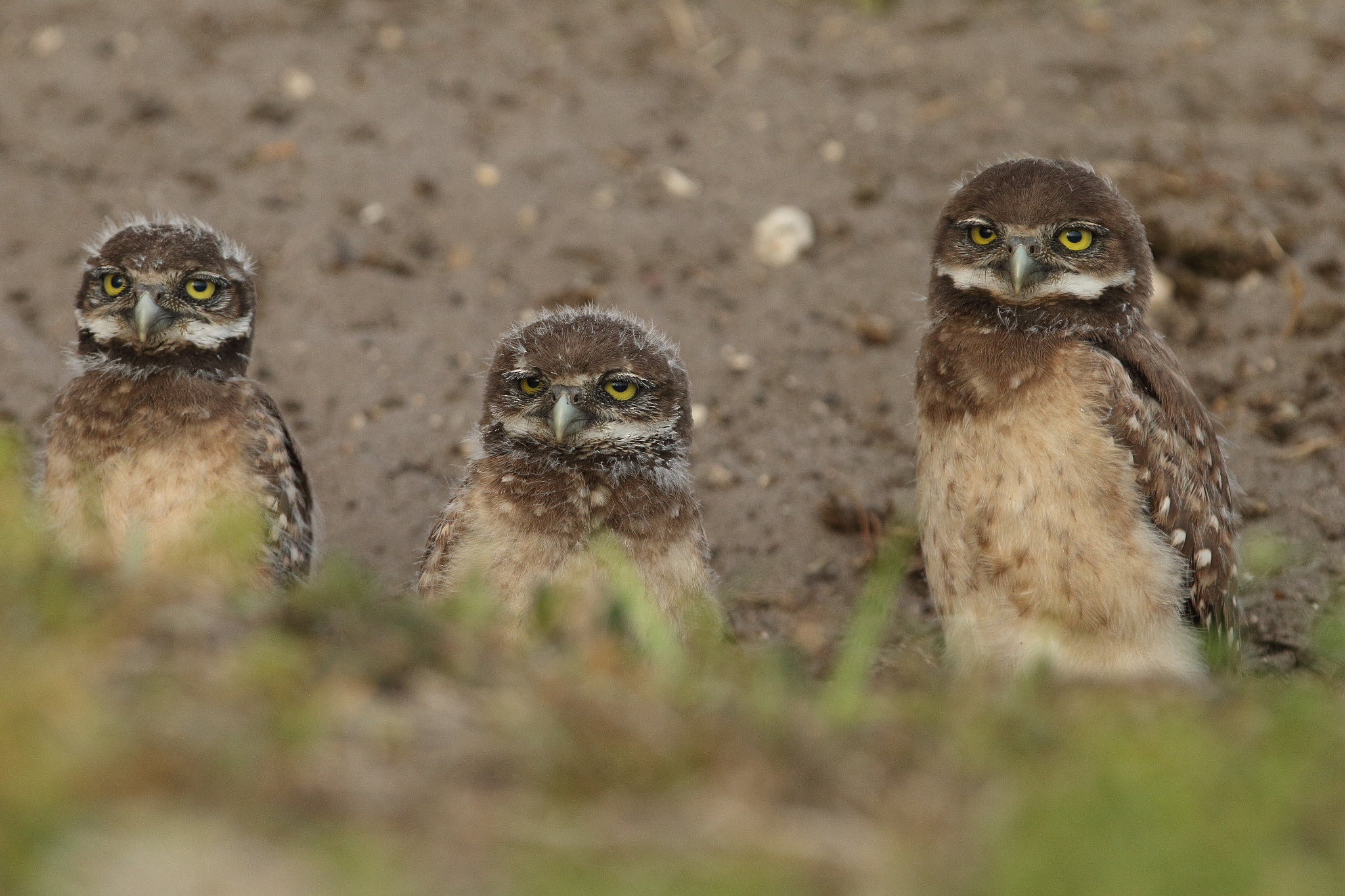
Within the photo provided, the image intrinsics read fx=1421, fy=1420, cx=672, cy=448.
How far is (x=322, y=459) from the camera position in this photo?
703cm

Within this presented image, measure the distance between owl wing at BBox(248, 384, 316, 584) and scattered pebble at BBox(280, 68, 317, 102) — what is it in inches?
139

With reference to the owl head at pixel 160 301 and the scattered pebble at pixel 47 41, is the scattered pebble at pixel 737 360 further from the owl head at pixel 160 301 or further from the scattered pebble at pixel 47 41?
the scattered pebble at pixel 47 41

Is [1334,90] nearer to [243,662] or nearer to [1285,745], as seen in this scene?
[1285,745]

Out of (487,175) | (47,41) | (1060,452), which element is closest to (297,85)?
(487,175)

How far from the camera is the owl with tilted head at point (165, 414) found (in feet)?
17.9

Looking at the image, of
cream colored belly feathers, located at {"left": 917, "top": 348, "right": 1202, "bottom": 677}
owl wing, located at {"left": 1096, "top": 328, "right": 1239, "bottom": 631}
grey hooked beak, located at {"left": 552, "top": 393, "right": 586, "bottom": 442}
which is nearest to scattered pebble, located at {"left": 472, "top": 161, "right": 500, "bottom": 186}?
grey hooked beak, located at {"left": 552, "top": 393, "right": 586, "bottom": 442}

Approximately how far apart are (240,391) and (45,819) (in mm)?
3690

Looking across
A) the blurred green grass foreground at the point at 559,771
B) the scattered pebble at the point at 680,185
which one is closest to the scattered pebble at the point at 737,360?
the scattered pebble at the point at 680,185

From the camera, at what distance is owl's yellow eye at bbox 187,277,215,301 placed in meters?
5.73

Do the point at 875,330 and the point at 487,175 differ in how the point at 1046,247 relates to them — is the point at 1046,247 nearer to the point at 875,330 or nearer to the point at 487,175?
the point at 875,330

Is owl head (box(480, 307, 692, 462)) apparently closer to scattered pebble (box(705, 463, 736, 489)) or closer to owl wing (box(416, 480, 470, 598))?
owl wing (box(416, 480, 470, 598))

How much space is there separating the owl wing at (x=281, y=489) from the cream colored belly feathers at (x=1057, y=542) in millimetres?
2626

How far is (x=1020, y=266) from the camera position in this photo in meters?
5.37

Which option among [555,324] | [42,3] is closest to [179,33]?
[42,3]
